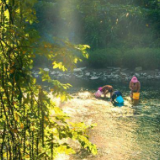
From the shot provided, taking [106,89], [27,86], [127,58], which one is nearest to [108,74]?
[127,58]

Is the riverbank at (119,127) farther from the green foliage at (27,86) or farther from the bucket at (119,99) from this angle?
the green foliage at (27,86)

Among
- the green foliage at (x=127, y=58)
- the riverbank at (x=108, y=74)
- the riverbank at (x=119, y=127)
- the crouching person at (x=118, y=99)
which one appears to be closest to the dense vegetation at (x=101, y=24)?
the green foliage at (x=127, y=58)

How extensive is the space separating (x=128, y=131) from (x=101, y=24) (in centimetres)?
2212

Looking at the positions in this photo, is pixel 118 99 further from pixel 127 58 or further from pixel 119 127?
pixel 127 58

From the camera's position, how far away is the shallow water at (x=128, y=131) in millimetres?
9645

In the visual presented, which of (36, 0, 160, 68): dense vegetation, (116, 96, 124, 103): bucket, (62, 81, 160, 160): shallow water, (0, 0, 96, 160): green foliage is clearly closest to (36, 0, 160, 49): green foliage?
(36, 0, 160, 68): dense vegetation

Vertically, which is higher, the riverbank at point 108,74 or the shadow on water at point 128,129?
the shadow on water at point 128,129

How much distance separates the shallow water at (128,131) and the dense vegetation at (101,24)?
15289mm

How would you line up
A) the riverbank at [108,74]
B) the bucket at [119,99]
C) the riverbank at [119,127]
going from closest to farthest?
1. the riverbank at [119,127]
2. the bucket at [119,99]
3. the riverbank at [108,74]

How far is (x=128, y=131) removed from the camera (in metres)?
11.7

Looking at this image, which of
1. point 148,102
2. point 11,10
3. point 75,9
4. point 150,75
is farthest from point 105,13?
point 11,10

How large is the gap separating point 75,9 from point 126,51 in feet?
24.4

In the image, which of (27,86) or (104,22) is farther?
(104,22)

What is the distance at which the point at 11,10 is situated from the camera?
3.74 m
